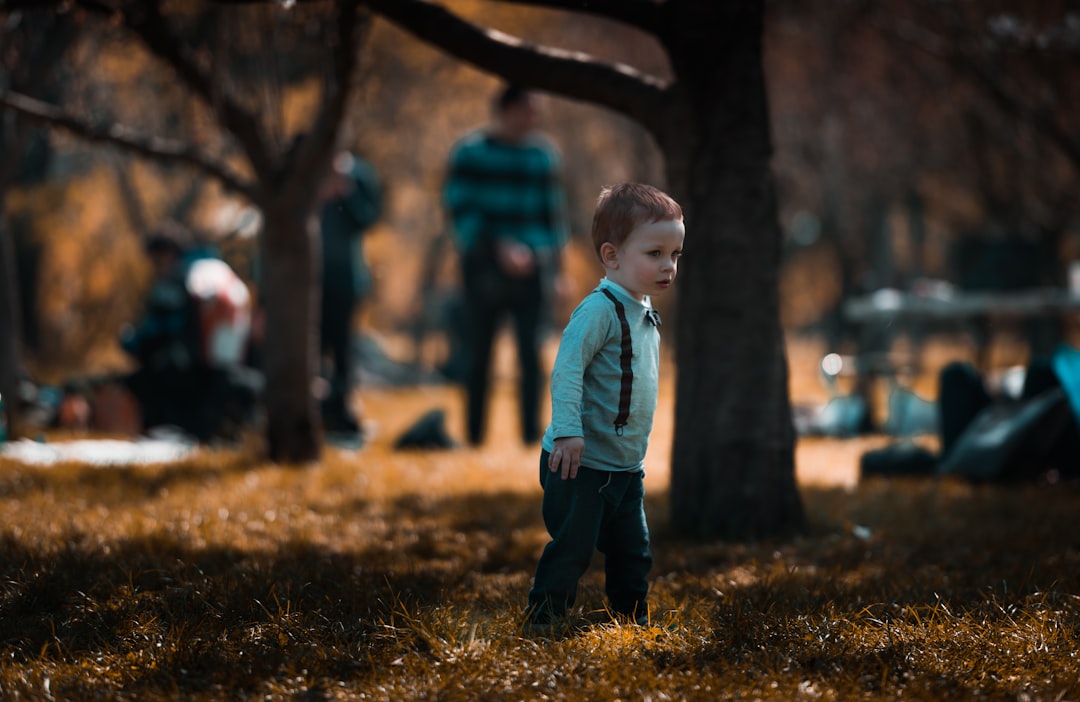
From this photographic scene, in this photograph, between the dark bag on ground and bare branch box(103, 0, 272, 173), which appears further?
the dark bag on ground

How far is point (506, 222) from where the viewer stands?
8859mm

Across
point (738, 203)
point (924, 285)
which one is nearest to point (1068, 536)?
point (738, 203)

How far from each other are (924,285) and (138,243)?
12502 millimetres

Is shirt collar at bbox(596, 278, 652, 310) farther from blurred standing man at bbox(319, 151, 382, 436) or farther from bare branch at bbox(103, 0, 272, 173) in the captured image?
blurred standing man at bbox(319, 151, 382, 436)

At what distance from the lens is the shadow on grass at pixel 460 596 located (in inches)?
126

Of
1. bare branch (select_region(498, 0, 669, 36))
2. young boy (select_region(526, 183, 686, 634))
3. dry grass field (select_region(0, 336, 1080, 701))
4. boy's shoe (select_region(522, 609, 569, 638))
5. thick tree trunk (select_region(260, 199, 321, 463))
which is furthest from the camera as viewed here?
thick tree trunk (select_region(260, 199, 321, 463))

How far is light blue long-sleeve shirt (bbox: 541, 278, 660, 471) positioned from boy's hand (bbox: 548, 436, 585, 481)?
39mm

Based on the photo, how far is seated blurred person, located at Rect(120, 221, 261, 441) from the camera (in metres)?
9.80

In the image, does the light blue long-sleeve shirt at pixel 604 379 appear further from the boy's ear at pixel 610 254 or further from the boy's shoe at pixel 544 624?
the boy's shoe at pixel 544 624

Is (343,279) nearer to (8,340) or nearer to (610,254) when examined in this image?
(8,340)

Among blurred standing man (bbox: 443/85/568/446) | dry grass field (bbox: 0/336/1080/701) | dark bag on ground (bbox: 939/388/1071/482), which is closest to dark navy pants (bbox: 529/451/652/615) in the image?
dry grass field (bbox: 0/336/1080/701)

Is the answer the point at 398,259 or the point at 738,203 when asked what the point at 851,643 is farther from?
the point at 398,259

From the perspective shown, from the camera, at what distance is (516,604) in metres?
3.77

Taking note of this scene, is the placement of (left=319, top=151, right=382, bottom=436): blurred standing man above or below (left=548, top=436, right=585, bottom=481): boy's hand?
above
